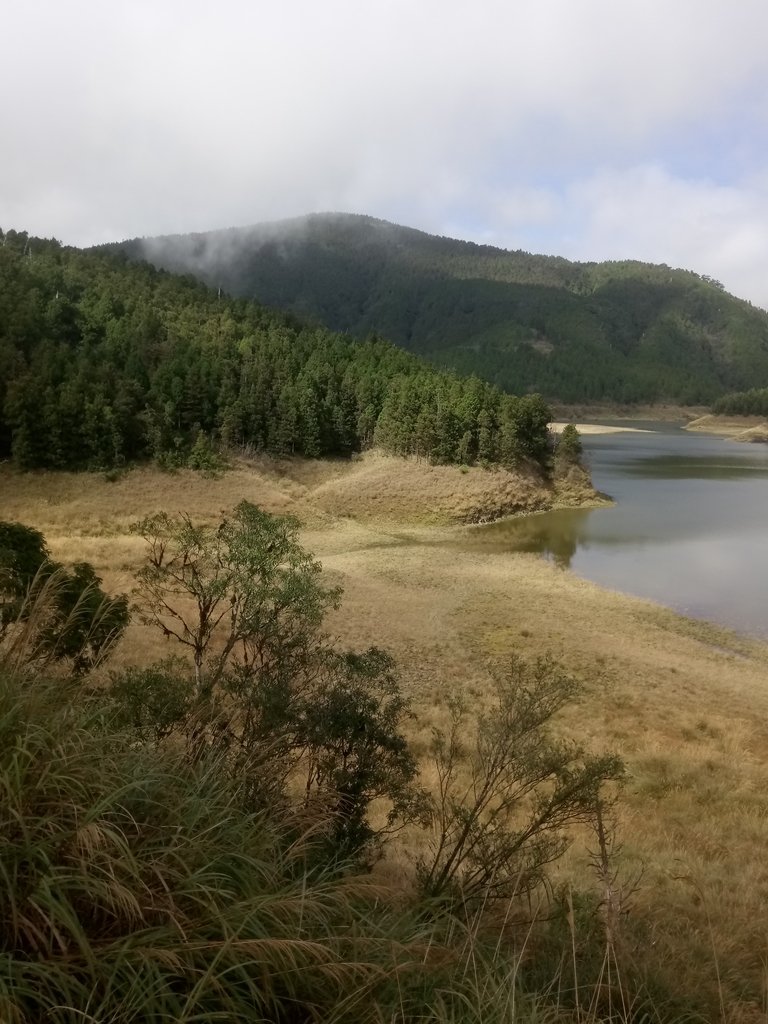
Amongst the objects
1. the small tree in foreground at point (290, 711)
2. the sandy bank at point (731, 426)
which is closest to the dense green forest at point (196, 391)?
the small tree in foreground at point (290, 711)

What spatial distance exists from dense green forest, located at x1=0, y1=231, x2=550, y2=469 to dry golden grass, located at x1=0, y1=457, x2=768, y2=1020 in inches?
111

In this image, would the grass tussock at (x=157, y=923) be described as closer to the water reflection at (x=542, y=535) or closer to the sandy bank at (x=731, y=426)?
the water reflection at (x=542, y=535)

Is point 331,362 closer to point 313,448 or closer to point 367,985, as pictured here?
point 313,448

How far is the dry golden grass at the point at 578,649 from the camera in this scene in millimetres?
7293

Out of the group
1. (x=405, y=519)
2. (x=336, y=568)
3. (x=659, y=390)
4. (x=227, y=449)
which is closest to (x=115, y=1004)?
(x=336, y=568)

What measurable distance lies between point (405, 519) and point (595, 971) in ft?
131

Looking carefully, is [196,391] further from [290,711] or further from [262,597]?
[290,711]

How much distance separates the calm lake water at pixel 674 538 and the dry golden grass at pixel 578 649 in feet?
6.93

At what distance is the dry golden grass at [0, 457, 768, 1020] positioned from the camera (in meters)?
7.29

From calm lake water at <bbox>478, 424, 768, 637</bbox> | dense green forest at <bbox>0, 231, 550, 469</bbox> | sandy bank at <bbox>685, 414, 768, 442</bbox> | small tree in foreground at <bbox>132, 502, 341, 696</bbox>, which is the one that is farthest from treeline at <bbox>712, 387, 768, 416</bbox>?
small tree in foreground at <bbox>132, 502, 341, 696</bbox>

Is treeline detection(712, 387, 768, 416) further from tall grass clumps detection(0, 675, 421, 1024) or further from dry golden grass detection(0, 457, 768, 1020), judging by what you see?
tall grass clumps detection(0, 675, 421, 1024)

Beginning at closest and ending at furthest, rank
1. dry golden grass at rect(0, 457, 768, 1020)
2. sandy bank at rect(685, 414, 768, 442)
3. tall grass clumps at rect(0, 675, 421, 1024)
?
tall grass clumps at rect(0, 675, 421, 1024) < dry golden grass at rect(0, 457, 768, 1020) < sandy bank at rect(685, 414, 768, 442)

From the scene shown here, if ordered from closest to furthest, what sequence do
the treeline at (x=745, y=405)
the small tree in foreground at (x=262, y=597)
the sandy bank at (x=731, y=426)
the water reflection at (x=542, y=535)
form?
1. the small tree in foreground at (x=262, y=597)
2. the water reflection at (x=542, y=535)
3. the sandy bank at (x=731, y=426)
4. the treeline at (x=745, y=405)

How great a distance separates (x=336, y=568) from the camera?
1179 inches
